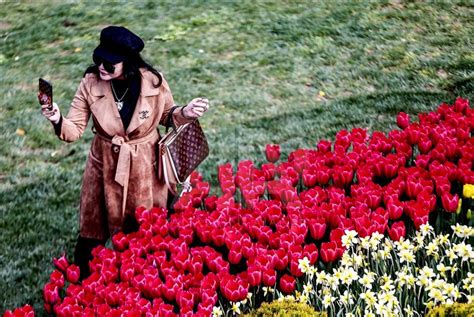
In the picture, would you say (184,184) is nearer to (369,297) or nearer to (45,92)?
(45,92)

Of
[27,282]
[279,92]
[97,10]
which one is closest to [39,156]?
[27,282]

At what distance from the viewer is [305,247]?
3.28 meters

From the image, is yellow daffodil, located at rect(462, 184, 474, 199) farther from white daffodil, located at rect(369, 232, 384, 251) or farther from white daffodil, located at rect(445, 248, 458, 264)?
white daffodil, located at rect(369, 232, 384, 251)

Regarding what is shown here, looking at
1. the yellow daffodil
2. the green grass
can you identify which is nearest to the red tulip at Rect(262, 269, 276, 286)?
the yellow daffodil

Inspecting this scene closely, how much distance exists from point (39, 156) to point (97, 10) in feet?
11.4

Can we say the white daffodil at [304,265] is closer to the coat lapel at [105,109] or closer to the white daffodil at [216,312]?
the white daffodil at [216,312]

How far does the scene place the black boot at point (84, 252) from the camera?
402 cm

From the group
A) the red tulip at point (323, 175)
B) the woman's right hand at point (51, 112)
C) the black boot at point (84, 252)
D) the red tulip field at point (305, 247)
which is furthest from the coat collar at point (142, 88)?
the red tulip at point (323, 175)

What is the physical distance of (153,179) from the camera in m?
3.88

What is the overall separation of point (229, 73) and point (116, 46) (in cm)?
376

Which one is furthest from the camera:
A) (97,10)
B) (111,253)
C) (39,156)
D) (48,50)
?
(97,10)

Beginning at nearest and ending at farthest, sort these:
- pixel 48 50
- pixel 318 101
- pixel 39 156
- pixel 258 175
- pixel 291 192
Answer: pixel 291 192
pixel 258 175
pixel 39 156
pixel 318 101
pixel 48 50

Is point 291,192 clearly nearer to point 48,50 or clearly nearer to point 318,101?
point 318,101

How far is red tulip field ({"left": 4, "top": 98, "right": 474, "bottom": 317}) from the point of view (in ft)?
10.2
